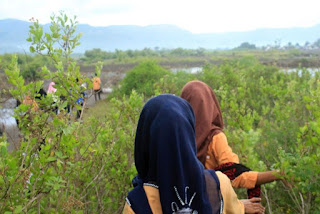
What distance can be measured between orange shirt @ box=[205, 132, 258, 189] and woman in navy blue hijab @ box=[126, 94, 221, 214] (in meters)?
0.68

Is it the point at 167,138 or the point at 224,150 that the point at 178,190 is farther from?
the point at 224,150

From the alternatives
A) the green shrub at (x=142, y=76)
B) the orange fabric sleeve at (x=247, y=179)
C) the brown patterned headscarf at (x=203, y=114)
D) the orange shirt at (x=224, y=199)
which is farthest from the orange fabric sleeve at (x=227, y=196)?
the green shrub at (x=142, y=76)

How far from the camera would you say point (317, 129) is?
201cm

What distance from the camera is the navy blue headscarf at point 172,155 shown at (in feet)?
3.95

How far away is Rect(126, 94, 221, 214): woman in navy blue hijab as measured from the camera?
1204 mm

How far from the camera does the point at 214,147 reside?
2.07m

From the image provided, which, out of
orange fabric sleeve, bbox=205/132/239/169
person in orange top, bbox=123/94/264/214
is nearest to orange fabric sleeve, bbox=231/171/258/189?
orange fabric sleeve, bbox=205/132/239/169

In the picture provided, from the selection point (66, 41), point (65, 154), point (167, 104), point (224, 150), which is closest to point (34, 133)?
point (65, 154)

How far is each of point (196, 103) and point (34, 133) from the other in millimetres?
1049

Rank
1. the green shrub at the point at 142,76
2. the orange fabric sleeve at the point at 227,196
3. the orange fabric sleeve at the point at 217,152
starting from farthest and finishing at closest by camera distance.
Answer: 1. the green shrub at the point at 142,76
2. the orange fabric sleeve at the point at 217,152
3. the orange fabric sleeve at the point at 227,196

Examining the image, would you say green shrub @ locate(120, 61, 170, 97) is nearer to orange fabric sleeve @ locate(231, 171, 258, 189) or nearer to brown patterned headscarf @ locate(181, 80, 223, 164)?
brown patterned headscarf @ locate(181, 80, 223, 164)

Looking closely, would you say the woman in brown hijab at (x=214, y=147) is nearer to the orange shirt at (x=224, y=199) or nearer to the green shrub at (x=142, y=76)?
the orange shirt at (x=224, y=199)

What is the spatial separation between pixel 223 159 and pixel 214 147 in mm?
104

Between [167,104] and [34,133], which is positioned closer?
[167,104]
